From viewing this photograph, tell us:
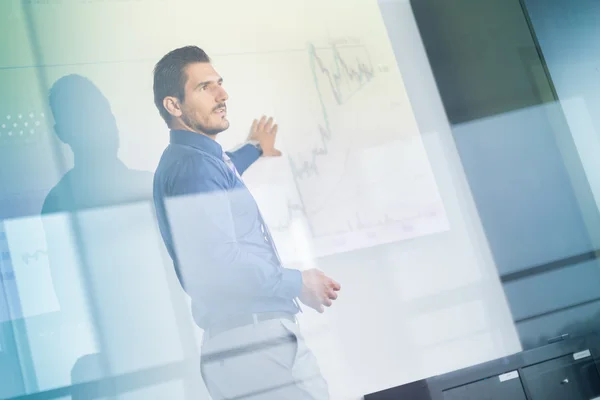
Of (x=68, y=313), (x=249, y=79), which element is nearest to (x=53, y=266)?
(x=68, y=313)

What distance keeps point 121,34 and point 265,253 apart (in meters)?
0.69

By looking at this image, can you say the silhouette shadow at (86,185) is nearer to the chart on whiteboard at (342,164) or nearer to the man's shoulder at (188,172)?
the man's shoulder at (188,172)

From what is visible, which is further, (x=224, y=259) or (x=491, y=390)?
(x=491, y=390)

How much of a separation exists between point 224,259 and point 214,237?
0.06 m

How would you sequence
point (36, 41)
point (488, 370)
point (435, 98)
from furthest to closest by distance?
point (435, 98) → point (488, 370) → point (36, 41)

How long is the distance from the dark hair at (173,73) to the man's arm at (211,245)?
183 mm

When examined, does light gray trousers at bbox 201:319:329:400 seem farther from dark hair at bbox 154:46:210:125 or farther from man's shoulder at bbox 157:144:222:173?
dark hair at bbox 154:46:210:125

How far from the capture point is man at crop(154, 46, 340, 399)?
4.79 ft

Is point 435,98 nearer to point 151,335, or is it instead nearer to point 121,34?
point 121,34

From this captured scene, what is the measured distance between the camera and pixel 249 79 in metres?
1.67

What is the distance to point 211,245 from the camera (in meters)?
1.49

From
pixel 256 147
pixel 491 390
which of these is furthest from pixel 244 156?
pixel 491 390

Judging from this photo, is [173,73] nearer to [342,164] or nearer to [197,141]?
[197,141]

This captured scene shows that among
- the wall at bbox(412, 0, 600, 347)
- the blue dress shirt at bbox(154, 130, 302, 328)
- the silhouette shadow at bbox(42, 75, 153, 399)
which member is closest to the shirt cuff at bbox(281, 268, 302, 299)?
the blue dress shirt at bbox(154, 130, 302, 328)
